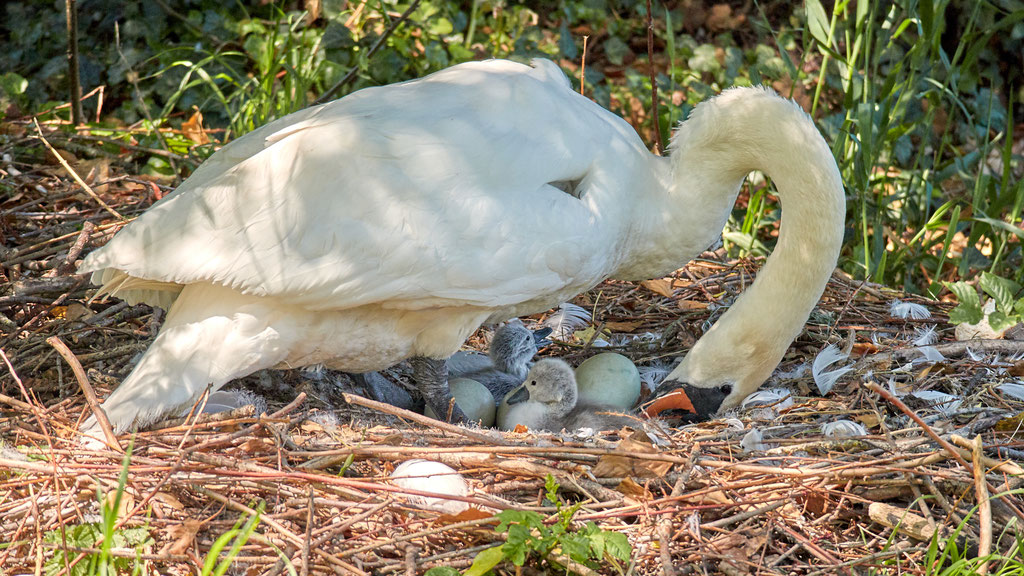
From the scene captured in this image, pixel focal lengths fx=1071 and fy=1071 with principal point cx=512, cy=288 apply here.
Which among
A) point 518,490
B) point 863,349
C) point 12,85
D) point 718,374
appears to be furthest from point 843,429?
point 12,85

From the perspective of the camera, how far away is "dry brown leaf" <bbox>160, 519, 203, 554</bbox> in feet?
9.80

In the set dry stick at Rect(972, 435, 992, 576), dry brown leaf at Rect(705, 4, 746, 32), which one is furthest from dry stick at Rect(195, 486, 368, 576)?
dry brown leaf at Rect(705, 4, 746, 32)

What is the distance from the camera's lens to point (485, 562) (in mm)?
2854

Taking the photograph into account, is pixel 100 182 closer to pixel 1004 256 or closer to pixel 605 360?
pixel 605 360

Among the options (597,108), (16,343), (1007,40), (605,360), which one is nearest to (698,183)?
(597,108)

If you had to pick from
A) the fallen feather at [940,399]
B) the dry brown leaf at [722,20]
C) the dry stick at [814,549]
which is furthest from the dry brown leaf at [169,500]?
the dry brown leaf at [722,20]

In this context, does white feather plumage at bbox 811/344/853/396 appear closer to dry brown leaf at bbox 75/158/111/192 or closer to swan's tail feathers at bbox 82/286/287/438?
swan's tail feathers at bbox 82/286/287/438

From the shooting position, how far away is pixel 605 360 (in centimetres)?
468

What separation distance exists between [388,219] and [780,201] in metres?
1.62

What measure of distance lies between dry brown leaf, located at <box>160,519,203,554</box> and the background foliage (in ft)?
12.0

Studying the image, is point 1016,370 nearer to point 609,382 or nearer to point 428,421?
point 609,382

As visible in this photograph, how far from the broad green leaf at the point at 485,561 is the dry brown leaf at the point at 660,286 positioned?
2985 mm

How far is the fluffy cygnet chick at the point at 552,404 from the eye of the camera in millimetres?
4363

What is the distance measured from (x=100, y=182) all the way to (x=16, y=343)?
137cm
